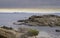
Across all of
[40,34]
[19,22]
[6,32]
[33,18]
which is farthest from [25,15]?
[6,32]

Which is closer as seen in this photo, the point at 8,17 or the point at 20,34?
the point at 20,34

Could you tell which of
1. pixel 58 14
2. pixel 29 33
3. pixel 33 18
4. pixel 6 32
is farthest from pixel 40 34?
pixel 58 14

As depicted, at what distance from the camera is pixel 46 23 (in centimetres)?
1112

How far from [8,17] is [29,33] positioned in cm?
431

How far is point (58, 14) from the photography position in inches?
476

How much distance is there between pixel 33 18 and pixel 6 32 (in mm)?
5131

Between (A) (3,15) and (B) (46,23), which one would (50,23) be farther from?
(A) (3,15)

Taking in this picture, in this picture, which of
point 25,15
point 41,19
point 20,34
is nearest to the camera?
point 20,34

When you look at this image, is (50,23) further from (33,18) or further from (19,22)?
(19,22)

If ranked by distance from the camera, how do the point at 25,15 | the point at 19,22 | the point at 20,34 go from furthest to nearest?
the point at 25,15, the point at 19,22, the point at 20,34

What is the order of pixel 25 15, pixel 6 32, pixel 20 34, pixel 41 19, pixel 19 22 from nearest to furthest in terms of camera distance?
pixel 6 32 < pixel 20 34 < pixel 19 22 < pixel 41 19 < pixel 25 15

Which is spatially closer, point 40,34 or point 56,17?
point 40,34

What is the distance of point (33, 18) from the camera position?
11.5 metres

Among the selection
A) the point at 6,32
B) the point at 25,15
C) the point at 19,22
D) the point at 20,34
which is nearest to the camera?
the point at 6,32
